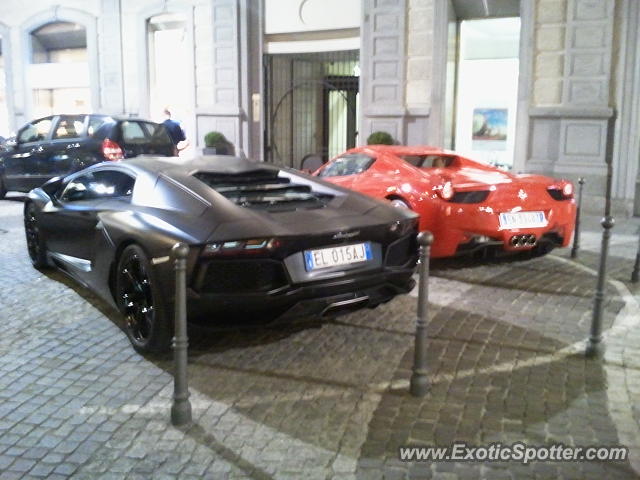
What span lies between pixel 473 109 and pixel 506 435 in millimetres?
11978

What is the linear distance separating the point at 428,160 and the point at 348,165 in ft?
3.13

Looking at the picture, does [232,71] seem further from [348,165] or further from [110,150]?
[348,165]

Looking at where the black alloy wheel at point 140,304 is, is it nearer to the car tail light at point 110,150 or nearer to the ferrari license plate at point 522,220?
the ferrari license plate at point 522,220

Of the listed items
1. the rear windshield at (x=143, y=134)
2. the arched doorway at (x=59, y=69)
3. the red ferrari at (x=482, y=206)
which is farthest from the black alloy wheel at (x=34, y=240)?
the arched doorway at (x=59, y=69)

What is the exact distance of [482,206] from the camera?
6.62 m

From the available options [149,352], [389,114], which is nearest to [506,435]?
[149,352]

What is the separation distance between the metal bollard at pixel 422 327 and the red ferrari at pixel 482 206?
2.87 meters

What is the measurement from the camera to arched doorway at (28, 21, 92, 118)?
19.1 meters

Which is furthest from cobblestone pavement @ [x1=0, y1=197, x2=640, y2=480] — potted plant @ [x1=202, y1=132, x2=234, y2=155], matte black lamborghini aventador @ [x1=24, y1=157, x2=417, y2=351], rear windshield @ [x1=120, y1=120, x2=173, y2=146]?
potted plant @ [x1=202, y1=132, x2=234, y2=155]

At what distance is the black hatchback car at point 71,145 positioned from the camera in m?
11.4

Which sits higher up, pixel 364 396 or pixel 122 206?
pixel 122 206

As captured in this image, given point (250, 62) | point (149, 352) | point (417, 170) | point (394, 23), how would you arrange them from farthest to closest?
point (250, 62) < point (394, 23) < point (417, 170) < point (149, 352)

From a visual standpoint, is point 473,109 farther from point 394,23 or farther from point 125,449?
point 125,449

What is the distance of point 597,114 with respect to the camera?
1187 cm
